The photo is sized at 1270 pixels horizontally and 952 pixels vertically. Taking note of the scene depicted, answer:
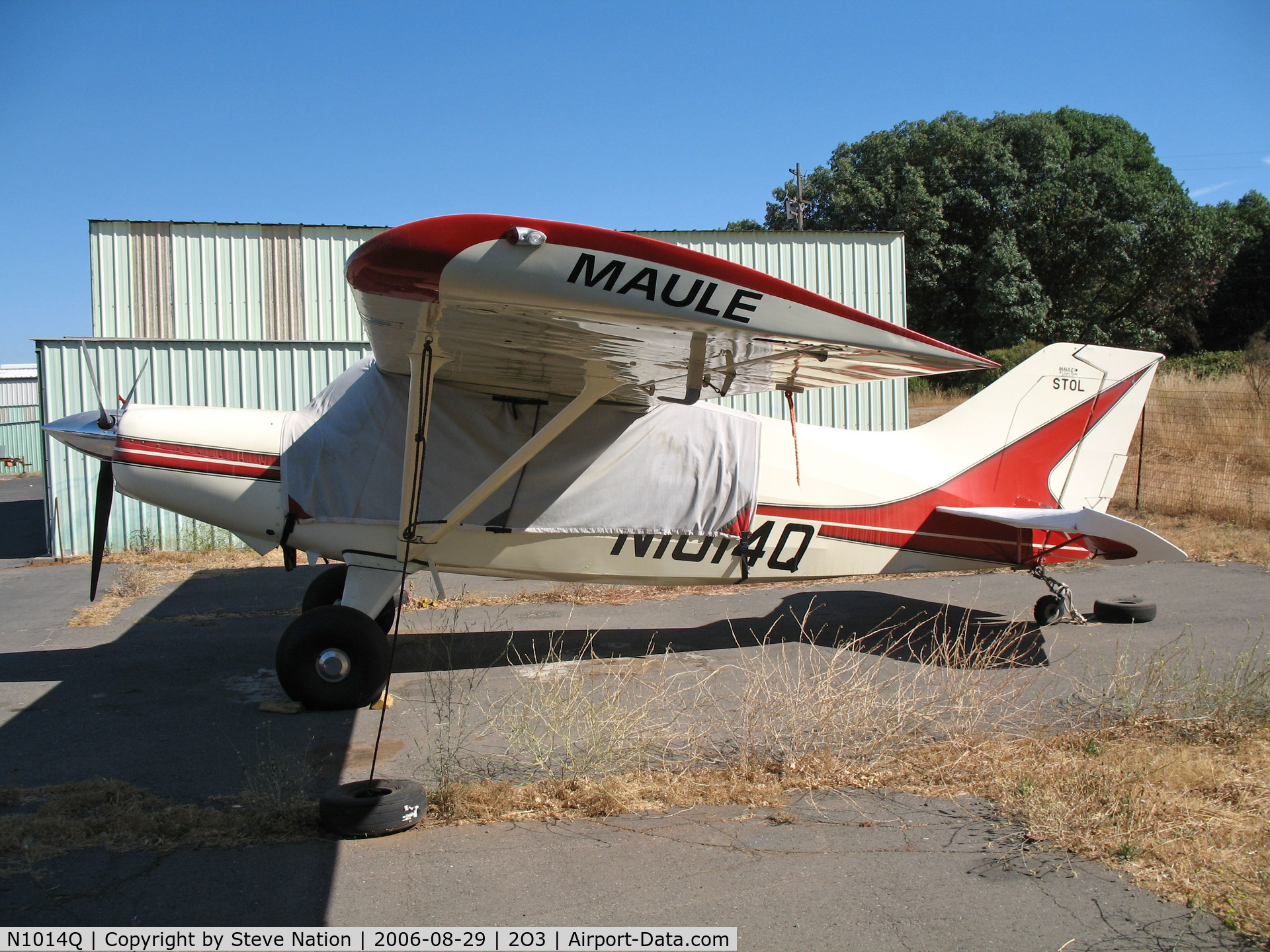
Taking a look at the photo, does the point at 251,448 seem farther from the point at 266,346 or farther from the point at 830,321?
the point at 266,346

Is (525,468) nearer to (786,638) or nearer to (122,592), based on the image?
(786,638)

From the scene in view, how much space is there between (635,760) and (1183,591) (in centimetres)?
716

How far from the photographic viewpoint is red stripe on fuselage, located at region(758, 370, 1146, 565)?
6875mm

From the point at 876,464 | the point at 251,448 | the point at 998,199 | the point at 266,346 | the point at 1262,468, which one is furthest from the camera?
the point at 998,199

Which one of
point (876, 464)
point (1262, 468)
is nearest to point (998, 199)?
point (1262, 468)

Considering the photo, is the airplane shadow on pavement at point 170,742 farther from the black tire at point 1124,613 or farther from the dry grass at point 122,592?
the black tire at point 1124,613

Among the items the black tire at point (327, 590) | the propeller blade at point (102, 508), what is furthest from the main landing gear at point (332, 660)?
the propeller blade at point (102, 508)

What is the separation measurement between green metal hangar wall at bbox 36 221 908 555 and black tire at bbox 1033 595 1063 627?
648 centimetres

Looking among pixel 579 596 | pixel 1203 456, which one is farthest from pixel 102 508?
pixel 1203 456

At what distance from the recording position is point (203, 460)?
6.01 meters

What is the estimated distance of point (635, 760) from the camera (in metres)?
4.32

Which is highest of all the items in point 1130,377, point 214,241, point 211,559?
point 214,241

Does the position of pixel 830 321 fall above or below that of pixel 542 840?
above

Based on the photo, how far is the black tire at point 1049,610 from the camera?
7242 mm
